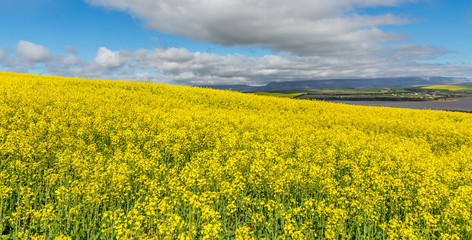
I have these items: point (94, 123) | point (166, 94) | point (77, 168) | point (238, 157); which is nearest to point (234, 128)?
point (238, 157)

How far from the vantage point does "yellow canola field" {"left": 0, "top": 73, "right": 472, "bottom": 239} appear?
634 cm

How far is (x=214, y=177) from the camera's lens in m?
8.08

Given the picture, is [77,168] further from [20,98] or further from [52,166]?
[20,98]

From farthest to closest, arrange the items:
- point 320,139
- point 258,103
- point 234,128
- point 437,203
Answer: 1. point 258,103
2. point 234,128
3. point 320,139
4. point 437,203

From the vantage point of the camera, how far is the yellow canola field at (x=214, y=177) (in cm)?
634

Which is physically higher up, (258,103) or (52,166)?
(258,103)

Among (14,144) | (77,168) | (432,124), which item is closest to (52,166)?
(14,144)

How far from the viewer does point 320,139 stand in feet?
49.5

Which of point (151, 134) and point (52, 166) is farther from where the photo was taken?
point (151, 134)

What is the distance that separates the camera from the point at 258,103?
97.7 ft

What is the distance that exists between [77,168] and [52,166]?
7.90 ft

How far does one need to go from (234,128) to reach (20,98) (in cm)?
1643

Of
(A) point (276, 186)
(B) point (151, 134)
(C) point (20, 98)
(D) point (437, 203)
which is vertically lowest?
(D) point (437, 203)

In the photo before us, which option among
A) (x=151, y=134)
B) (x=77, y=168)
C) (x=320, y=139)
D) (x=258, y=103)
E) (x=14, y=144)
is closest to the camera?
(x=77, y=168)
